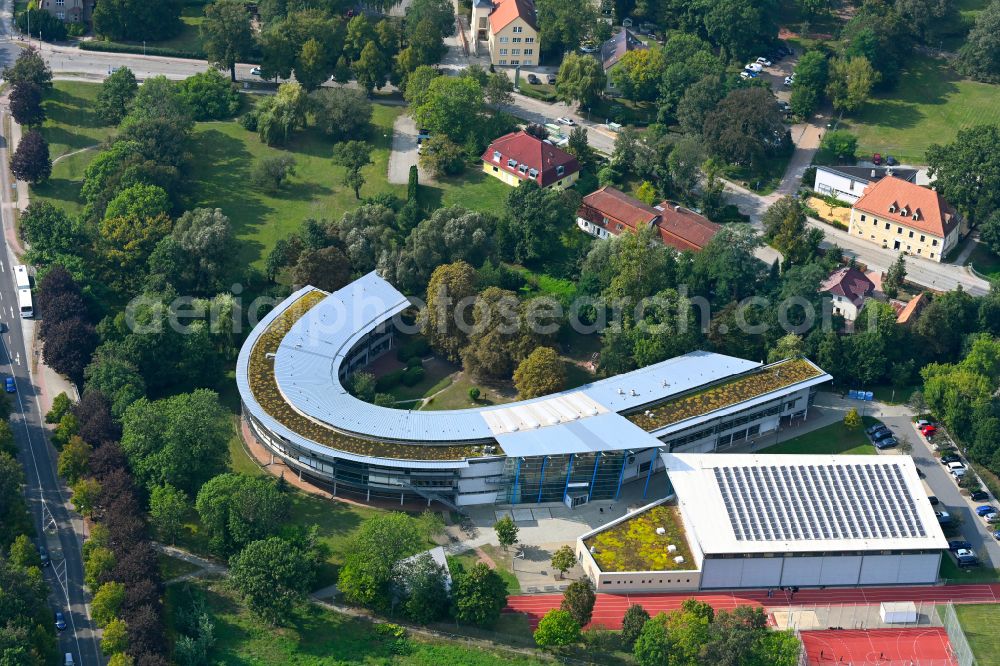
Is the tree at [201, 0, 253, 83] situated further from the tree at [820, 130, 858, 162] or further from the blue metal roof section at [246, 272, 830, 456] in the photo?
the tree at [820, 130, 858, 162]

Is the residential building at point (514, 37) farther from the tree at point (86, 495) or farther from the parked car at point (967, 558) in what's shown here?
the parked car at point (967, 558)

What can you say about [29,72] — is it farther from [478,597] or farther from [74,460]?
[478,597]

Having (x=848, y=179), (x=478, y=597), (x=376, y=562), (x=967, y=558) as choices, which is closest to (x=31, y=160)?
(x=376, y=562)

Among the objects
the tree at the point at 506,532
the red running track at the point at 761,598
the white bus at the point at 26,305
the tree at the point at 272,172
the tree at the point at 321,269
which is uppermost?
the tree at the point at 272,172

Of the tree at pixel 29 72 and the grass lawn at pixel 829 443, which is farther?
the tree at pixel 29 72

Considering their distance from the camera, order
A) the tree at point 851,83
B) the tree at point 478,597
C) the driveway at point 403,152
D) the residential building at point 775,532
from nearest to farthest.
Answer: the tree at point 478,597, the residential building at point 775,532, the driveway at point 403,152, the tree at point 851,83

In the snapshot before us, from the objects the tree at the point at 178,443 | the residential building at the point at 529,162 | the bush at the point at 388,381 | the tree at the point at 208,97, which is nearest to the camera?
the tree at the point at 178,443

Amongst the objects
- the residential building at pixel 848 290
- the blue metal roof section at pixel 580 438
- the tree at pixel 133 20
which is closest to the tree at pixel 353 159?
the tree at pixel 133 20
